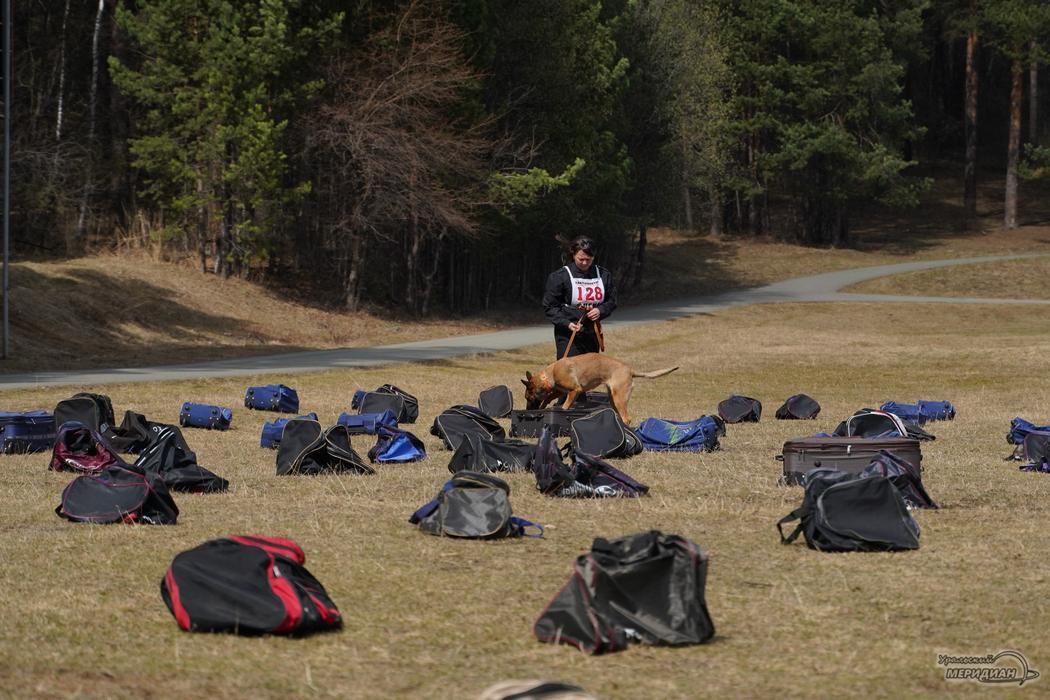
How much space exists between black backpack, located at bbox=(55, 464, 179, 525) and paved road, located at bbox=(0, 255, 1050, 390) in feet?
31.7

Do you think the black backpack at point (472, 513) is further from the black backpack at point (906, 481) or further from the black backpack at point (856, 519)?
the black backpack at point (906, 481)

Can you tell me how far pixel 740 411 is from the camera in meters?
14.3

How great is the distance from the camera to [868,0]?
192 feet

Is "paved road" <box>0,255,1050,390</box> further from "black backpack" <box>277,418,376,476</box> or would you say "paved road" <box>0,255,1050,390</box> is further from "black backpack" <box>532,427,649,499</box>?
"black backpack" <box>532,427,649,499</box>

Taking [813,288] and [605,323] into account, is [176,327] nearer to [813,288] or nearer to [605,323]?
[605,323]

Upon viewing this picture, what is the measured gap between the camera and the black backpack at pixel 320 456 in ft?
31.2

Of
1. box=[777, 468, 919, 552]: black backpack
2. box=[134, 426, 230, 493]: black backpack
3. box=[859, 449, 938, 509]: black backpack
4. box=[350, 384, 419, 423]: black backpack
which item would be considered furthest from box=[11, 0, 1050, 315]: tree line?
box=[777, 468, 919, 552]: black backpack

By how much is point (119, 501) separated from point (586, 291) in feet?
20.2

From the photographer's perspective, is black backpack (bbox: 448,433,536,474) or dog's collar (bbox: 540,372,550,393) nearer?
black backpack (bbox: 448,433,536,474)

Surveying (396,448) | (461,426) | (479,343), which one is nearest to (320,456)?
(396,448)

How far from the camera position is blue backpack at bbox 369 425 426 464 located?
10328 mm

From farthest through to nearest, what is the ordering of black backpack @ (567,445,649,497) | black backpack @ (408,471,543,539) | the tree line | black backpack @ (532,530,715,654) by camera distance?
the tree line < black backpack @ (567,445,649,497) < black backpack @ (408,471,543,539) < black backpack @ (532,530,715,654)

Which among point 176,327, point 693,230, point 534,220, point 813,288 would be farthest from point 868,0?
point 176,327

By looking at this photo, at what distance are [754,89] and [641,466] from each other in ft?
164
